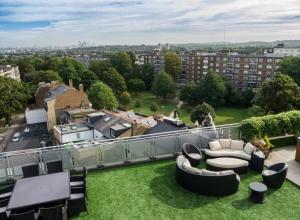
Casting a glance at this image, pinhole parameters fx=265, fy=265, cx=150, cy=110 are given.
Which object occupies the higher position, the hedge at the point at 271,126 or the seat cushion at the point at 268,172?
the hedge at the point at 271,126

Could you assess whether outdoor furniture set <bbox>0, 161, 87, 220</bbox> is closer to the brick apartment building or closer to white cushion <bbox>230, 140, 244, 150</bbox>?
white cushion <bbox>230, 140, 244, 150</bbox>

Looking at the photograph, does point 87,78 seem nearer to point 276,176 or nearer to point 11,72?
point 11,72

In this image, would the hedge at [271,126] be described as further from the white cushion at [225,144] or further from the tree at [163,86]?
the tree at [163,86]

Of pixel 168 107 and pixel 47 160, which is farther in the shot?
pixel 168 107

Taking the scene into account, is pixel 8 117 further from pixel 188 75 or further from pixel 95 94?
pixel 188 75

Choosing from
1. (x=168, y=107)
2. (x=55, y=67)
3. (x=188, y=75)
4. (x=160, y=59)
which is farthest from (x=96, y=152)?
(x=160, y=59)

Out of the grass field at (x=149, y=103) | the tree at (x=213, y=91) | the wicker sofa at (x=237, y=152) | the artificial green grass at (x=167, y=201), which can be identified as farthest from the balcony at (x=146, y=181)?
the tree at (x=213, y=91)

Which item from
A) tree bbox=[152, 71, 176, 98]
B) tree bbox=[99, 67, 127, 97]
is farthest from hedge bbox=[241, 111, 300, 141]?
→ tree bbox=[152, 71, 176, 98]
